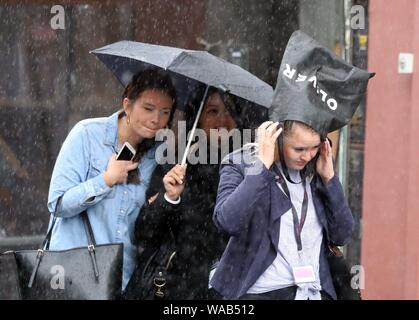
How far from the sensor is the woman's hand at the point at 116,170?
4852mm

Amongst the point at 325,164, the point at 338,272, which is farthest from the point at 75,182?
the point at 338,272

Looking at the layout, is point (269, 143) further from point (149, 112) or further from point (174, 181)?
point (149, 112)

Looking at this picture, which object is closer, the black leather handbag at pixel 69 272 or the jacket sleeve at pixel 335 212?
the jacket sleeve at pixel 335 212

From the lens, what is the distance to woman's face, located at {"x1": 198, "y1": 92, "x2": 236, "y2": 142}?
5.12 metres

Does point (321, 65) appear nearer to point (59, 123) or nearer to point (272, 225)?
point (272, 225)

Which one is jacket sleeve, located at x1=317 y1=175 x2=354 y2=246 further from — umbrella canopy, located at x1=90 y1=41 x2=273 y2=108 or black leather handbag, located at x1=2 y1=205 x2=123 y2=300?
black leather handbag, located at x1=2 y1=205 x2=123 y2=300

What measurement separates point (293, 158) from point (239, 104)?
88 centimetres

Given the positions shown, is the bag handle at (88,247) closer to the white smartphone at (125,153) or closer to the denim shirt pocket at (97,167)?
the denim shirt pocket at (97,167)

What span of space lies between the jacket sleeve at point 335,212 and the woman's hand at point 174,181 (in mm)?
777

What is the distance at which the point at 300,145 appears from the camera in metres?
4.30

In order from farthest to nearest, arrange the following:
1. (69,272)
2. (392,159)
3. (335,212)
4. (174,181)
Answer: (392,159)
(174,181)
(69,272)
(335,212)

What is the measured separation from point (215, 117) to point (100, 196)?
2.63ft

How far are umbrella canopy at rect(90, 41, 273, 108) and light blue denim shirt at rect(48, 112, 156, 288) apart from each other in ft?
1.36

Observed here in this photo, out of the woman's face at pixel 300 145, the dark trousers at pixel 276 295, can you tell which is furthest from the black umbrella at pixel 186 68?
the dark trousers at pixel 276 295
